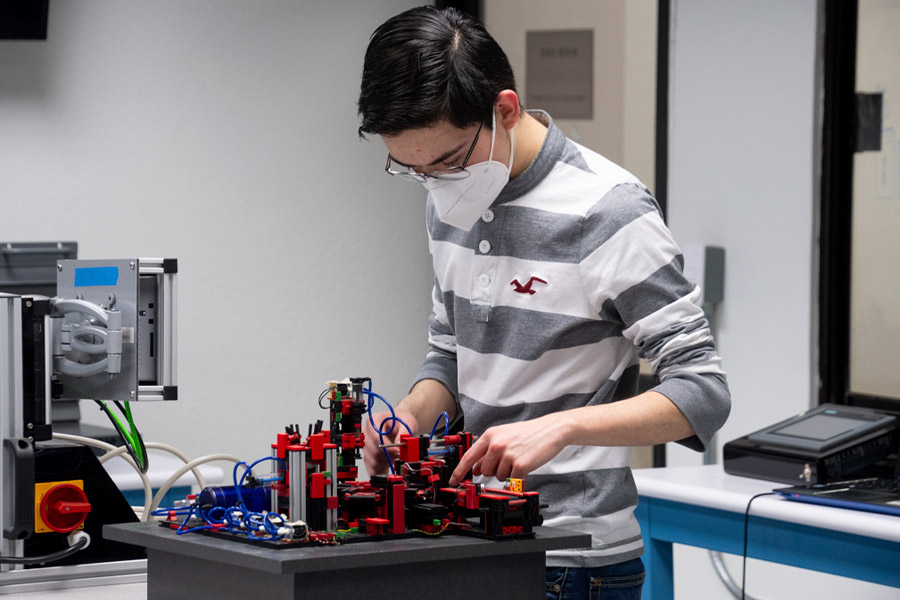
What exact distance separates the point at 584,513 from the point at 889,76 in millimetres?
1927

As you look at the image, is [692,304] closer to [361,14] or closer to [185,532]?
[185,532]

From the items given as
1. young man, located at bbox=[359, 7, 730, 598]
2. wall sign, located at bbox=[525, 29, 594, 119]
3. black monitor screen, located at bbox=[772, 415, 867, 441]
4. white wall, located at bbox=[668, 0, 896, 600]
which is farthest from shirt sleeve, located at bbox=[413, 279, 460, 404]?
wall sign, located at bbox=[525, 29, 594, 119]

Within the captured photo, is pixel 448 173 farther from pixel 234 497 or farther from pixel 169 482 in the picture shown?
pixel 169 482

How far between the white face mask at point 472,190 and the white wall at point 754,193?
181 centimetres

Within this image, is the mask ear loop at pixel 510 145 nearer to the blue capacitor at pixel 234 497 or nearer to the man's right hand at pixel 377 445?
the man's right hand at pixel 377 445

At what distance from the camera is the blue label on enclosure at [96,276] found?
142 centimetres

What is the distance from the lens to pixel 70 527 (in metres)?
1.38

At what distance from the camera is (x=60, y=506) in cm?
136

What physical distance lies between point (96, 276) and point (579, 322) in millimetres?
620

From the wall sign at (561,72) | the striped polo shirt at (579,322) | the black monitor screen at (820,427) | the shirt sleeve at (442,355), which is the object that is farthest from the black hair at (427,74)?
the wall sign at (561,72)

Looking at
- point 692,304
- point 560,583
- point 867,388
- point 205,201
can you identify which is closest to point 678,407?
point 692,304

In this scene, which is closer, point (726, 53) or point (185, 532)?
point (185, 532)

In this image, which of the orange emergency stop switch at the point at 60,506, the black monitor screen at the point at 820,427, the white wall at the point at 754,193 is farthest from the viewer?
the white wall at the point at 754,193

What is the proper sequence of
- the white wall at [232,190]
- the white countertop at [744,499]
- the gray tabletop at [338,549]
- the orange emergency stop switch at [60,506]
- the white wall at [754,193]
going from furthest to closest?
the white wall at [232,190] < the white wall at [754,193] < the white countertop at [744,499] < the orange emergency stop switch at [60,506] < the gray tabletop at [338,549]
